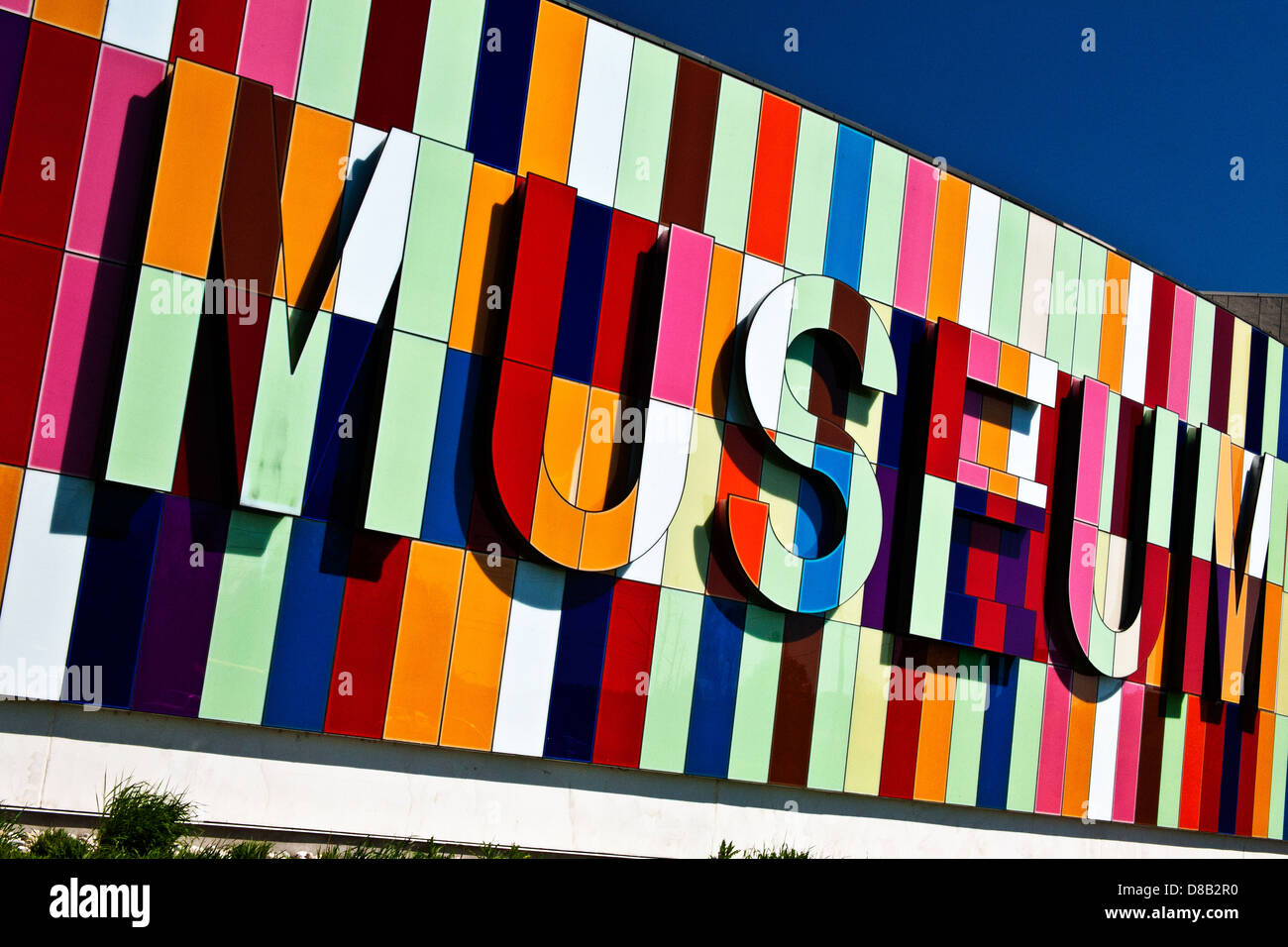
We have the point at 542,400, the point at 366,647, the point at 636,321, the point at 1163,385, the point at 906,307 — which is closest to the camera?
the point at 366,647

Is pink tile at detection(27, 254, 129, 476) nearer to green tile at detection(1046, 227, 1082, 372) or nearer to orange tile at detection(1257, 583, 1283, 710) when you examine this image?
green tile at detection(1046, 227, 1082, 372)

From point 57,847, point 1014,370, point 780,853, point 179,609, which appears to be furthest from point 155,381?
point 1014,370

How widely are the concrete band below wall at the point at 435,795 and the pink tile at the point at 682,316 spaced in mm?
3994

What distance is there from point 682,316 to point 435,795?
5.37 metres

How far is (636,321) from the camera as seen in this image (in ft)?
39.3

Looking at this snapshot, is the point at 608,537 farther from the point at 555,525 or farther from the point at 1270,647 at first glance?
the point at 1270,647

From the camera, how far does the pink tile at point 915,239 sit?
14.0 metres

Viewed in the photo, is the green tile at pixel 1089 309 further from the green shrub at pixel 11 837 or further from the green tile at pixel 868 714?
the green shrub at pixel 11 837

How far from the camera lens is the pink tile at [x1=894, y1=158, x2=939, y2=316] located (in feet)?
45.8

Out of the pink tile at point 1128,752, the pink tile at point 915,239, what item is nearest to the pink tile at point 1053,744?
the pink tile at point 1128,752
